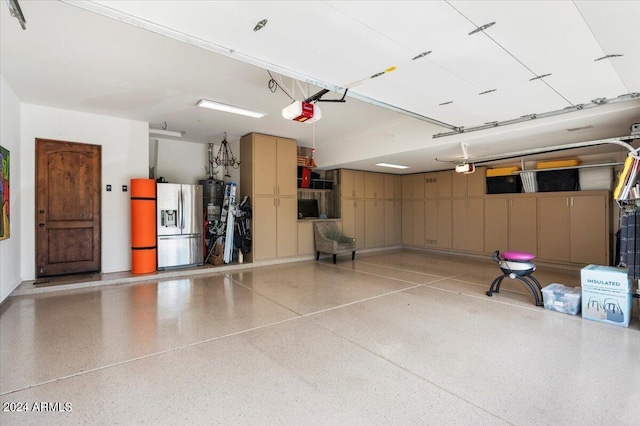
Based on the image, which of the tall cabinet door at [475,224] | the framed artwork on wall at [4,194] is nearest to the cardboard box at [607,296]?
the tall cabinet door at [475,224]

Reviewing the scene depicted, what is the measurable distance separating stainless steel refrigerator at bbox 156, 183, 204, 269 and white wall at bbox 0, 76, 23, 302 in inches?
74.3

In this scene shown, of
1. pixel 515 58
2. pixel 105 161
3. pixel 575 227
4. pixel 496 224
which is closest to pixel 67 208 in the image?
pixel 105 161

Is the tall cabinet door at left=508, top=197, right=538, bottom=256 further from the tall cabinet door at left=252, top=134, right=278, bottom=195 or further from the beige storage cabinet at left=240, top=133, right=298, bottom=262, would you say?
the tall cabinet door at left=252, top=134, right=278, bottom=195

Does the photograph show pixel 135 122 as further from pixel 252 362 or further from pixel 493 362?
pixel 493 362

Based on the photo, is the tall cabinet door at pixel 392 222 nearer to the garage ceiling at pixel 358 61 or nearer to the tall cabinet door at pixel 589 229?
the garage ceiling at pixel 358 61

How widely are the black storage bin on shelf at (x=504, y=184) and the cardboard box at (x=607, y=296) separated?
398 centimetres

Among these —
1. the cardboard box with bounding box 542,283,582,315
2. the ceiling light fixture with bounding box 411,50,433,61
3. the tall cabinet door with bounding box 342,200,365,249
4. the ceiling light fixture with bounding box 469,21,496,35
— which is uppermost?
the ceiling light fixture with bounding box 411,50,433,61

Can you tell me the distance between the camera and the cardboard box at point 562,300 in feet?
11.4

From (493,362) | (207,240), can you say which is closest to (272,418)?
(493,362)

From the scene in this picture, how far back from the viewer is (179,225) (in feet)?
19.1

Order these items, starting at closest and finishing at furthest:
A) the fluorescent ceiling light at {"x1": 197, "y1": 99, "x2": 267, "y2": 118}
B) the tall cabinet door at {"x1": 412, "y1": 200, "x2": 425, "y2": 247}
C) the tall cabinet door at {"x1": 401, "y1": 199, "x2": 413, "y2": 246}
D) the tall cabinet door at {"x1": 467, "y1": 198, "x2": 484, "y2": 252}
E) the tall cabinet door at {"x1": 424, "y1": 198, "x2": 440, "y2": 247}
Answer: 1. the fluorescent ceiling light at {"x1": 197, "y1": 99, "x2": 267, "y2": 118}
2. the tall cabinet door at {"x1": 467, "y1": 198, "x2": 484, "y2": 252}
3. the tall cabinet door at {"x1": 424, "y1": 198, "x2": 440, "y2": 247}
4. the tall cabinet door at {"x1": 412, "y1": 200, "x2": 425, "y2": 247}
5. the tall cabinet door at {"x1": 401, "y1": 199, "x2": 413, "y2": 246}

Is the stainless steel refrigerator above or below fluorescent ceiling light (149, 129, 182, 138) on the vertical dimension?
below

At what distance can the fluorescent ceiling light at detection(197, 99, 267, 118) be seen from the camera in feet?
14.9

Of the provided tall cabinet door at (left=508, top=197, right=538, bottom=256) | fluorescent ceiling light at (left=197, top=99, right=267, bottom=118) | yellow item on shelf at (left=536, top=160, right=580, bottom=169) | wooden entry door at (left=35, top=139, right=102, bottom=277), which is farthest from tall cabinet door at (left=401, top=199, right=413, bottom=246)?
wooden entry door at (left=35, top=139, right=102, bottom=277)
